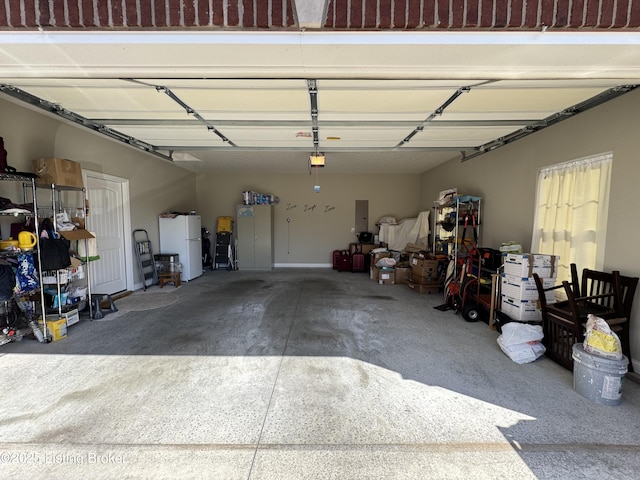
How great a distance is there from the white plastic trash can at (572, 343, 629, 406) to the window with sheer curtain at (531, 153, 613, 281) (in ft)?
4.19

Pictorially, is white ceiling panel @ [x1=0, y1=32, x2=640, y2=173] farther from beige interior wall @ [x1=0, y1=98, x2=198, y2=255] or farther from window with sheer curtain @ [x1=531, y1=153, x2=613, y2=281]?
window with sheer curtain @ [x1=531, y1=153, x2=613, y2=281]

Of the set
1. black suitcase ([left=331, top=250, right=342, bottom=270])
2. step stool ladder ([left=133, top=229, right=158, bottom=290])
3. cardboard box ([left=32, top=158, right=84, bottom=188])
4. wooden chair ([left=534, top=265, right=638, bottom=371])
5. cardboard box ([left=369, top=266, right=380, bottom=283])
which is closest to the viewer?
wooden chair ([left=534, top=265, right=638, bottom=371])

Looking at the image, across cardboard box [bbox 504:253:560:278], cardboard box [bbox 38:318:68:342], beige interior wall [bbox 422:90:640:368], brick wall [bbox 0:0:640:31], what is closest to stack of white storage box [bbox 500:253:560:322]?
cardboard box [bbox 504:253:560:278]

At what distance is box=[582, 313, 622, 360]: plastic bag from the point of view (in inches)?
84.7

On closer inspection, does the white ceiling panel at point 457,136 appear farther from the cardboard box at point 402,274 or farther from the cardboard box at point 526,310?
the cardboard box at point 402,274

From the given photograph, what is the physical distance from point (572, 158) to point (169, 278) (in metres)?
6.80

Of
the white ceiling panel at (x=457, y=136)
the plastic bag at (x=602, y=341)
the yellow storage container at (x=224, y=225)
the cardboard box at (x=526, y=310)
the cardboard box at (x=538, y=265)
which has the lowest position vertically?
the cardboard box at (x=526, y=310)

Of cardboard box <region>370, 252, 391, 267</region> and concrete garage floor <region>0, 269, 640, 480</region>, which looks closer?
concrete garage floor <region>0, 269, 640, 480</region>

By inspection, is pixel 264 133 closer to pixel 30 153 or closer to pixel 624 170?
pixel 30 153

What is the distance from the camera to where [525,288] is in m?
3.31

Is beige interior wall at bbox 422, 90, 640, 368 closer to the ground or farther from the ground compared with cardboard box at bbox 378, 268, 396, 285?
farther from the ground

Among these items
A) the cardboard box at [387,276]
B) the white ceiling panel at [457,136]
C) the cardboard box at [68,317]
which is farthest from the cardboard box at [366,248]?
the cardboard box at [68,317]

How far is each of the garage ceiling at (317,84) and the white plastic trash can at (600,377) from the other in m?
2.00

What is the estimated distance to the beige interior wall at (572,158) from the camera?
2.69 m
